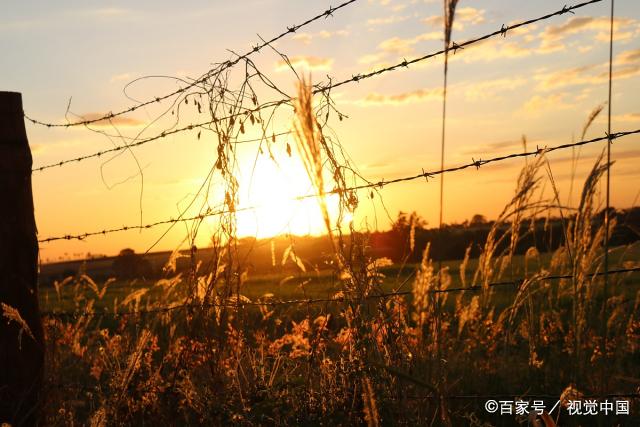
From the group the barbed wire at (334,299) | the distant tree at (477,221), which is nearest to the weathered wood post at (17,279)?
the barbed wire at (334,299)

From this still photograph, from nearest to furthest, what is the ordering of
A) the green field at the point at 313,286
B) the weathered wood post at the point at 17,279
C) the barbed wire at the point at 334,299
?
the barbed wire at the point at 334,299 → the green field at the point at 313,286 → the weathered wood post at the point at 17,279

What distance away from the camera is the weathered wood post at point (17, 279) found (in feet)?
11.7

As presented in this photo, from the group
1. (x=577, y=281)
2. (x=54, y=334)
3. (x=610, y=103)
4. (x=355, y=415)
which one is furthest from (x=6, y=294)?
(x=610, y=103)

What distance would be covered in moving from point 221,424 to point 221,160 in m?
1.19

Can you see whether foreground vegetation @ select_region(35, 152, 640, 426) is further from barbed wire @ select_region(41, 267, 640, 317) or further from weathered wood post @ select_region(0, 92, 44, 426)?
weathered wood post @ select_region(0, 92, 44, 426)

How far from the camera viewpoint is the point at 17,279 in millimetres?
Result: 3723

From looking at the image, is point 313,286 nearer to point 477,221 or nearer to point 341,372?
point 477,221

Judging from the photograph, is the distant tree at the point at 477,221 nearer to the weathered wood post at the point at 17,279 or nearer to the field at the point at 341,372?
the field at the point at 341,372

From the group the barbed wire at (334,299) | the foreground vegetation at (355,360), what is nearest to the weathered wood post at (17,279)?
the foreground vegetation at (355,360)

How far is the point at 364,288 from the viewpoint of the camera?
261cm


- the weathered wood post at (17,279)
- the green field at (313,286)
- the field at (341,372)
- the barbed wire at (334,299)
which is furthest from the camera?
the weathered wood post at (17,279)

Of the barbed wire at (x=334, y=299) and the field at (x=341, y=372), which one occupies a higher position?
the barbed wire at (x=334, y=299)

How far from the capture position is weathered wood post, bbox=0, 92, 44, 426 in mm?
Answer: 3576

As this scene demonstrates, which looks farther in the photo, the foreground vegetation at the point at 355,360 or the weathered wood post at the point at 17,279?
the weathered wood post at the point at 17,279
